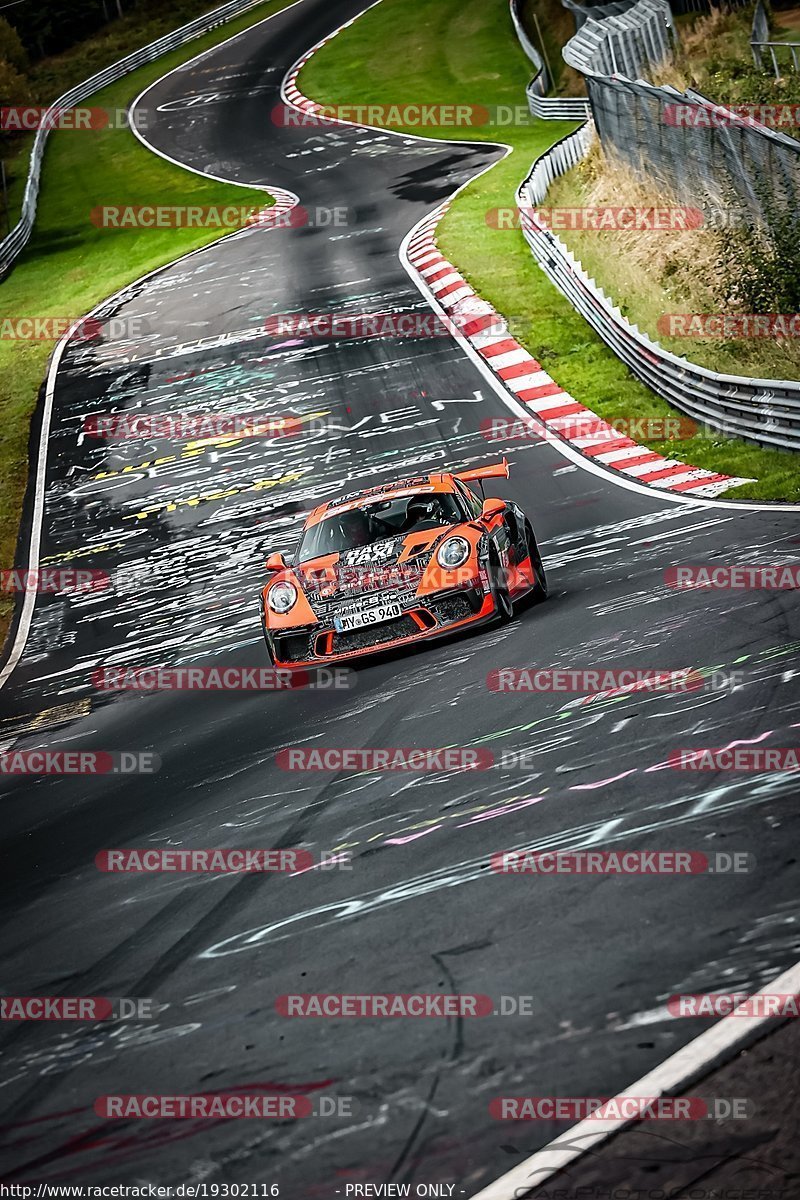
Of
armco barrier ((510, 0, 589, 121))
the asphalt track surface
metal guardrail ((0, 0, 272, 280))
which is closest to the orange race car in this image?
the asphalt track surface

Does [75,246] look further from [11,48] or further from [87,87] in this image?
[11,48]

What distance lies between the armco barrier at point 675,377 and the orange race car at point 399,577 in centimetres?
412

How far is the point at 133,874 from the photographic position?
7.32 metres

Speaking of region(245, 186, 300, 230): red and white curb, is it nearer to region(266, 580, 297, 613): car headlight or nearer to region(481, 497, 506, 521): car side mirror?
region(481, 497, 506, 521): car side mirror

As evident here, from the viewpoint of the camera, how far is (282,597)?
10.9m

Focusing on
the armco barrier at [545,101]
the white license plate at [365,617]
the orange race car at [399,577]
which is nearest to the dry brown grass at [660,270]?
the orange race car at [399,577]

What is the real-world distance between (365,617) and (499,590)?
1101 millimetres

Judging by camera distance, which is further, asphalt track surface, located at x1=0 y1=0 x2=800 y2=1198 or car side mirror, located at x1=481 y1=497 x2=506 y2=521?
car side mirror, located at x1=481 y1=497 x2=506 y2=521

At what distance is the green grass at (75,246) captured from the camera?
2545cm

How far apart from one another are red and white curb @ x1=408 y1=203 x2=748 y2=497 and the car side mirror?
10.6ft

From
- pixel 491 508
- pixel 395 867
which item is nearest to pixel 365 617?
pixel 491 508

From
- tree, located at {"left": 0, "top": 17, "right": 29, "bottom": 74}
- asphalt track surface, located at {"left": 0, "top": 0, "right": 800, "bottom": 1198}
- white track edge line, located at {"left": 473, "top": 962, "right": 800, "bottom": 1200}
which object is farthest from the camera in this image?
tree, located at {"left": 0, "top": 17, "right": 29, "bottom": 74}

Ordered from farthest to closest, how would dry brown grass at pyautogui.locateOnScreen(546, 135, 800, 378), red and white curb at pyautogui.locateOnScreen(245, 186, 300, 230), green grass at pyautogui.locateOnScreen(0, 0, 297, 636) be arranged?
1. red and white curb at pyautogui.locateOnScreen(245, 186, 300, 230)
2. green grass at pyautogui.locateOnScreen(0, 0, 297, 636)
3. dry brown grass at pyautogui.locateOnScreen(546, 135, 800, 378)

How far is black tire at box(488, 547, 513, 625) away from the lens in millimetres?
10648
